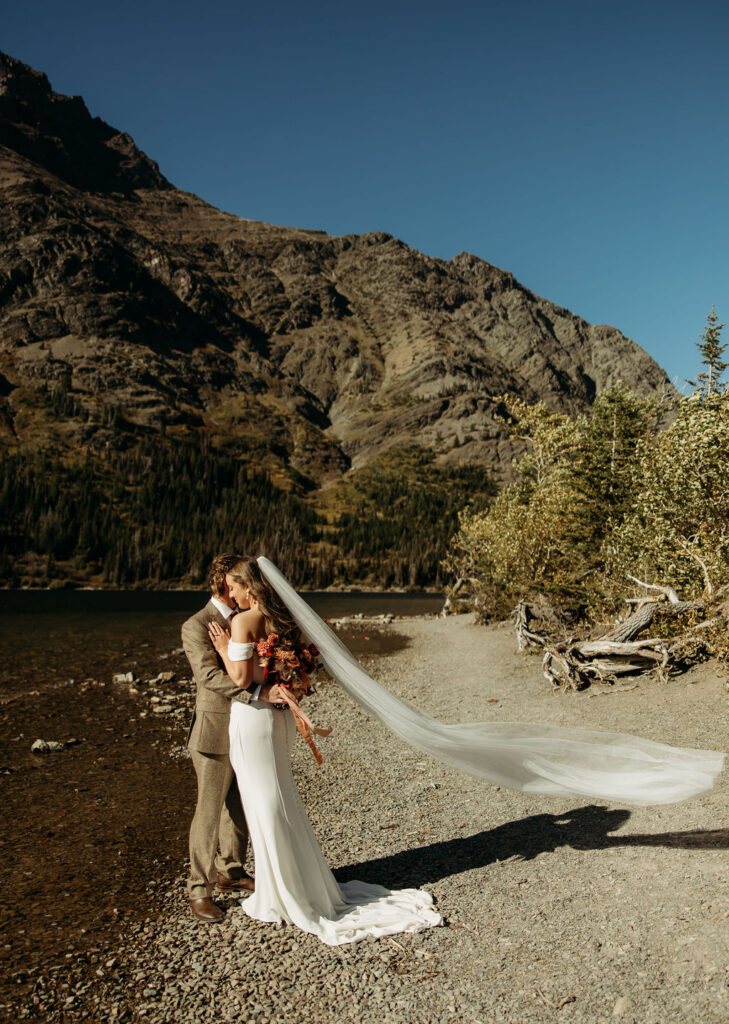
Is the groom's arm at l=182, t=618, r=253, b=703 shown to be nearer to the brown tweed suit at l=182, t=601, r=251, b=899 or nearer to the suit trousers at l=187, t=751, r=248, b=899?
the brown tweed suit at l=182, t=601, r=251, b=899

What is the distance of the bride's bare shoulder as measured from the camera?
22.8ft

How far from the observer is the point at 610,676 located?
18.2m

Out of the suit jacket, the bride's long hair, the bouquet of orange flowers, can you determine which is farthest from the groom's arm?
the bride's long hair

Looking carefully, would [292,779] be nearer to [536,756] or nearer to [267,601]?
[267,601]

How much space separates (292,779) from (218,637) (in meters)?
1.75

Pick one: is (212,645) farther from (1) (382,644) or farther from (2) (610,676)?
(1) (382,644)

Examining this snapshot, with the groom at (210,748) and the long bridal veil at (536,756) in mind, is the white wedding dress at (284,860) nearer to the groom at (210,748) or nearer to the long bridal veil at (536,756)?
the groom at (210,748)

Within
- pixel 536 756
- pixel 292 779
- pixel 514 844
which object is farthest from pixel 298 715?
pixel 514 844

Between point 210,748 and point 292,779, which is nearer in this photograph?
point 292,779

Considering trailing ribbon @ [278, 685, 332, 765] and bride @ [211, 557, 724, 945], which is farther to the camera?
trailing ribbon @ [278, 685, 332, 765]

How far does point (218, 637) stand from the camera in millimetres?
7266

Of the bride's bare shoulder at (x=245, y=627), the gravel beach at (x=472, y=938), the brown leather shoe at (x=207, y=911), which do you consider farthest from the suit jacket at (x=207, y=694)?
the gravel beach at (x=472, y=938)

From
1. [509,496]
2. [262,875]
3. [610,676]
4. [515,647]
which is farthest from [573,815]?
[509,496]

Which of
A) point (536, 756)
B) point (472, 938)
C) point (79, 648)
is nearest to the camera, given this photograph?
point (472, 938)
